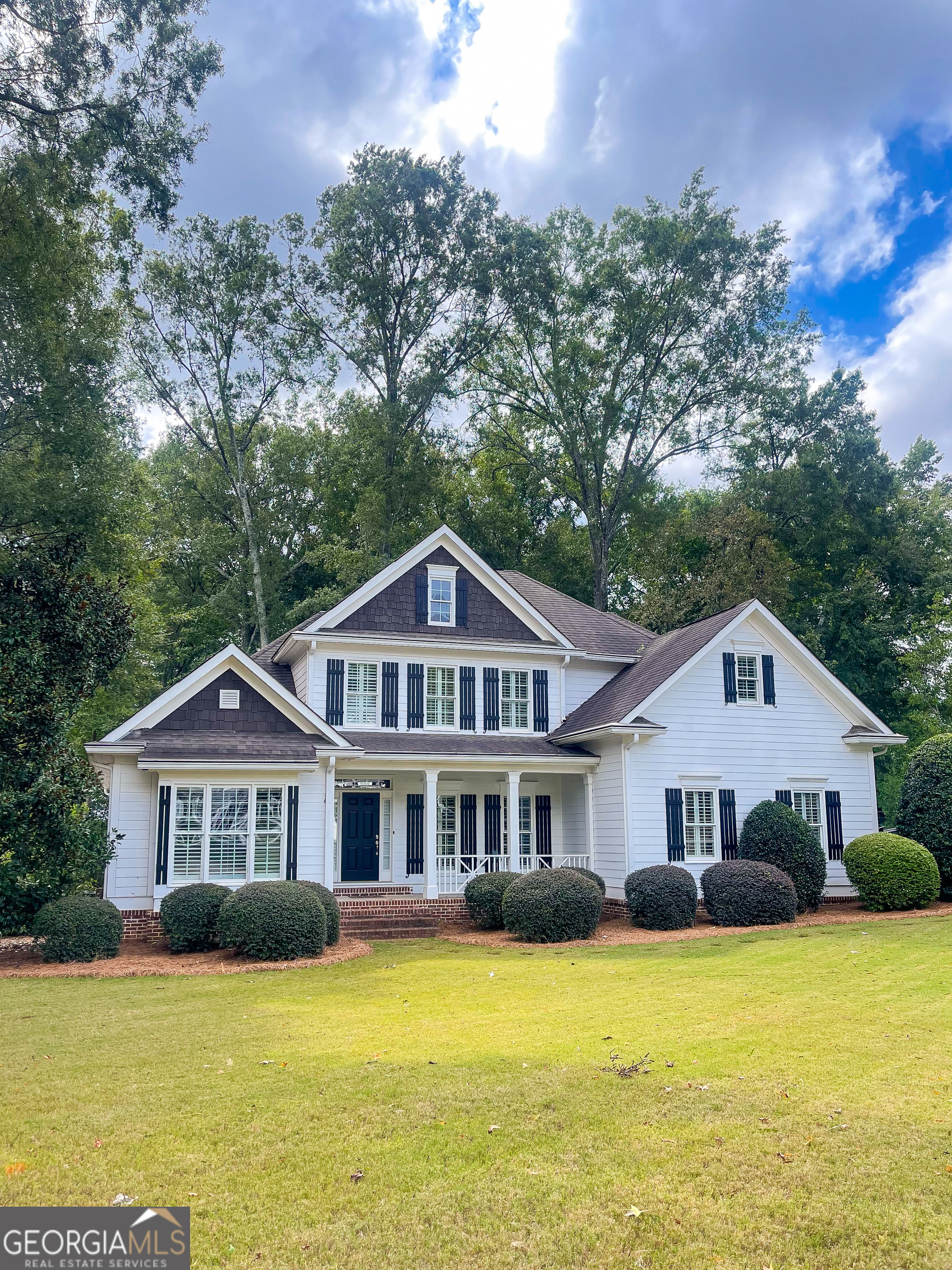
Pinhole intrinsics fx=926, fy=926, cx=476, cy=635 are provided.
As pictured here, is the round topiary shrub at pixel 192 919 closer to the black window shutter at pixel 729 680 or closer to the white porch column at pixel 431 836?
the white porch column at pixel 431 836

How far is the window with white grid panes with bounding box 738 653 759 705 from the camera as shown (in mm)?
22375

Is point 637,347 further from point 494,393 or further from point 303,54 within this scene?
point 303,54

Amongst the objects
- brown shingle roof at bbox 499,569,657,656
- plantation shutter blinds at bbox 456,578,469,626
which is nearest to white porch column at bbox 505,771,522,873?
A: plantation shutter blinds at bbox 456,578,469,626

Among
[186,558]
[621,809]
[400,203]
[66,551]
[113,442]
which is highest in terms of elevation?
[400,203]

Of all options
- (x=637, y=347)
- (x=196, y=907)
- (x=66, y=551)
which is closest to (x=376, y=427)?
(x=637, y=347)

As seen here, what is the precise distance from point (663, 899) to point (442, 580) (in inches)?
378

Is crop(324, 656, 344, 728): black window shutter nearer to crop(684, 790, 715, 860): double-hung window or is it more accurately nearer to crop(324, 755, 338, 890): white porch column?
crop(324, 755, 338, 890): white porch column

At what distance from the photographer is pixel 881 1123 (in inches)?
227

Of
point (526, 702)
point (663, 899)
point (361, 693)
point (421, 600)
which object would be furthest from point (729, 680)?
point (361, 693)

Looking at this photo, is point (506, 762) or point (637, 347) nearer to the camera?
point (506, 762)

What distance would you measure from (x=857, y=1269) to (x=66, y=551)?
1637cm

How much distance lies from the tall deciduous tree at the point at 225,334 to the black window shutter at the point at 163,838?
618 inches

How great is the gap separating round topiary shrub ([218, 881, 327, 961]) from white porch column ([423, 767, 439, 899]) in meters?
5.65

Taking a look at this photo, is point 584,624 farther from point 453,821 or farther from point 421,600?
point 453,821
